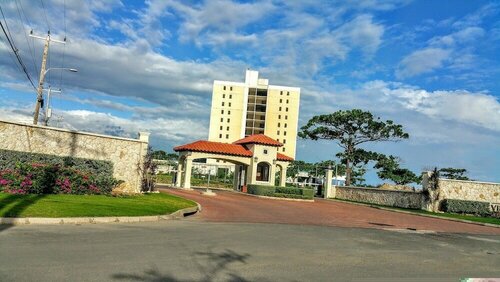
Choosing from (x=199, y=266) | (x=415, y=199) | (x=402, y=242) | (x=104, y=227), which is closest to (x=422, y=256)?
(x=402, y=242)

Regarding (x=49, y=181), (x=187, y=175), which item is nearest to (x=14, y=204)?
(x=49, y=181)

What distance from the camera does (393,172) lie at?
6134 centimetres

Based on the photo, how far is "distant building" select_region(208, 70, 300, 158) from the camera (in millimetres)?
120562

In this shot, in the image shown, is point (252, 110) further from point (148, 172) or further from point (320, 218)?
point (320, 218)

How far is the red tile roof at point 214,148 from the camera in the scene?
45.7 metres

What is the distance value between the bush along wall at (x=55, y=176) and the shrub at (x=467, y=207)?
25.3 m

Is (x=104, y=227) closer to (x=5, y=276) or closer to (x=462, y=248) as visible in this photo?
(x=5, y=276)

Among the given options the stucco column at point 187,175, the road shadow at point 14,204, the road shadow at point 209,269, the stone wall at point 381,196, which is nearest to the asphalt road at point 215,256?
the road shadow at point 209,269

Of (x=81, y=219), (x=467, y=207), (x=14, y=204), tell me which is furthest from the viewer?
(x=467, y=207)

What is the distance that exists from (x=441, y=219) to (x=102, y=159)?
2152 centimetres

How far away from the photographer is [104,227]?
13.2 meters

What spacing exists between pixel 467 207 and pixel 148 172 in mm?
24603

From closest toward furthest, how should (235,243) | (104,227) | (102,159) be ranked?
(235,243) → (104,227) → (102,159)

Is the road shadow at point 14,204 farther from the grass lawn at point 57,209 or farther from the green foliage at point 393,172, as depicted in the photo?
the green foliage at point 393,172
